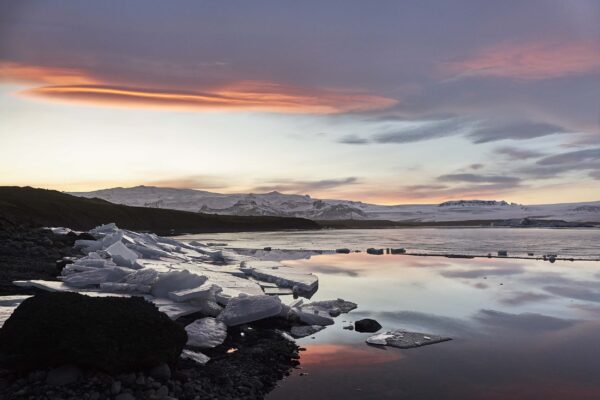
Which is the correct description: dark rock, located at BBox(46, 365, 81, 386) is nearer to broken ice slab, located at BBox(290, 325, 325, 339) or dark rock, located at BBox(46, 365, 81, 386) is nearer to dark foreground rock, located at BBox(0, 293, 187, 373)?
dark foreground rock, located at BBox(0, 293, 187, 373)

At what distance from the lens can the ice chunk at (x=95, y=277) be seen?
11.4m

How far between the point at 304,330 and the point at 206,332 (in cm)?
215

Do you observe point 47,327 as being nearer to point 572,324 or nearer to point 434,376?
point 434,376

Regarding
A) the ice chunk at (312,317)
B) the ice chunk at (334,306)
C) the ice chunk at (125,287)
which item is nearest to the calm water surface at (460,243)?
the ice chunk at (334,306)

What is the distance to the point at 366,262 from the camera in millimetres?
23891

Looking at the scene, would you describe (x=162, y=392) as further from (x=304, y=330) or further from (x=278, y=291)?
(x=278, y=291)

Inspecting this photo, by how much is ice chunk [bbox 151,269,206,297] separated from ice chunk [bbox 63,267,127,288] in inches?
61.6

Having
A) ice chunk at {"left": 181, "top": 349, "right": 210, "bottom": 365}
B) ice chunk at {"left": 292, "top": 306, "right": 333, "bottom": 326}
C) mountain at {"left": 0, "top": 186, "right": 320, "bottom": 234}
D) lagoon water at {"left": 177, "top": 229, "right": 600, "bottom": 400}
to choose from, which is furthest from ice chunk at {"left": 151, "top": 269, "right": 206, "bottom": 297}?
mountain at {"left": 0, "top": 186, "right": 320, "bottom": 234}

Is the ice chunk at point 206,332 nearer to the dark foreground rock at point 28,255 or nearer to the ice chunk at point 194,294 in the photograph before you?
the ice chunk at point 194,294

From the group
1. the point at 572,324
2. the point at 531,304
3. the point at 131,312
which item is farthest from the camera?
the point at 531,304

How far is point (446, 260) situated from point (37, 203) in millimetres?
54497

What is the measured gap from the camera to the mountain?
2248 inches

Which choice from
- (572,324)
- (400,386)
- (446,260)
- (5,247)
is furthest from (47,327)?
(446,260)

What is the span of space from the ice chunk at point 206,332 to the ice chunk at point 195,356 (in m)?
0.44
